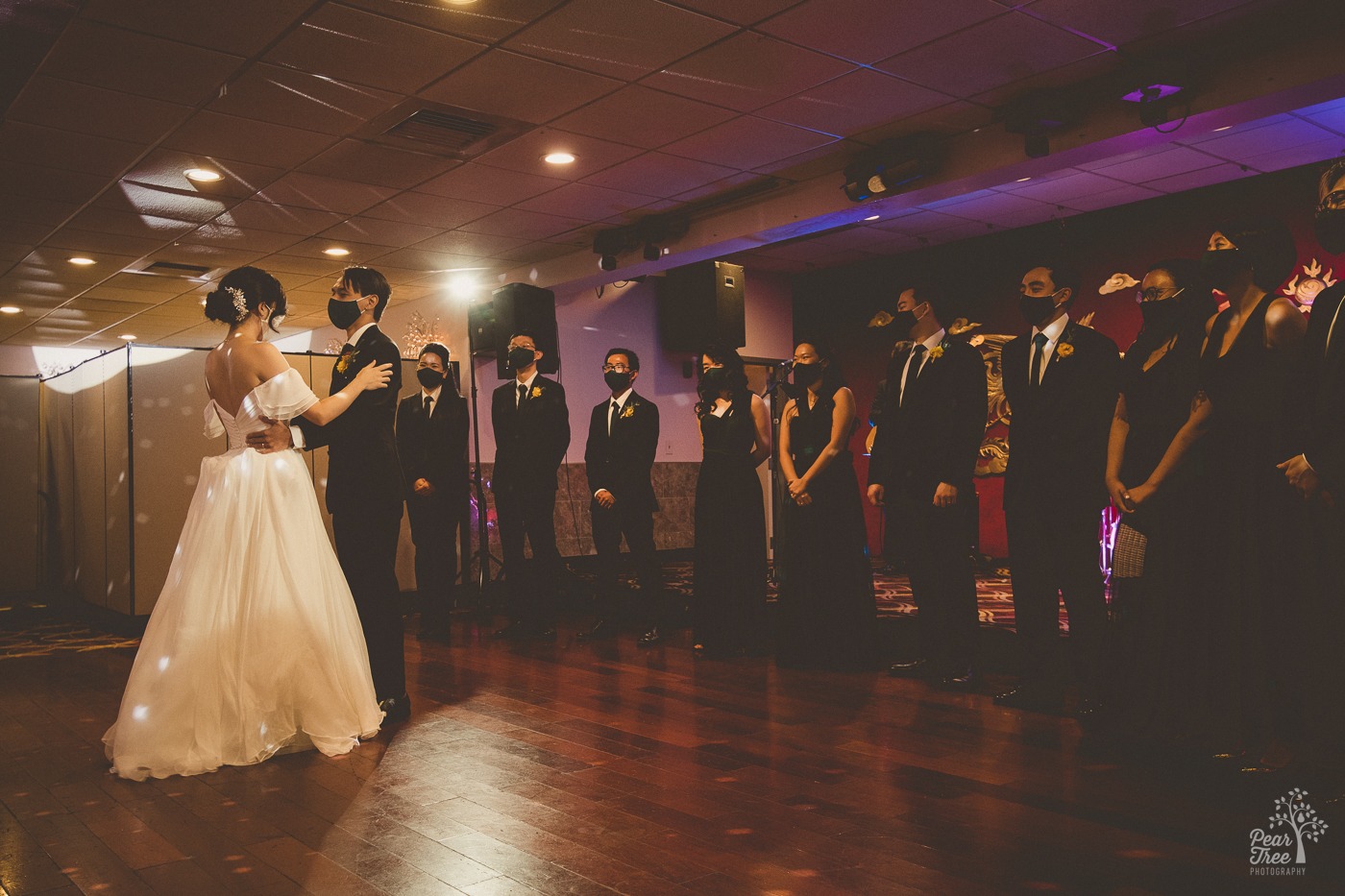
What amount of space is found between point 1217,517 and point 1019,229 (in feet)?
20.5

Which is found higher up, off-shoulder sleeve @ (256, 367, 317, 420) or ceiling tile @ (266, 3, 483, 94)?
ceiling tile @ (266, 3, 483, 94)

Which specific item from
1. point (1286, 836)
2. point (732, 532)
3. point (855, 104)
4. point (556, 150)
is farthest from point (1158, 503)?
point (556, 150)

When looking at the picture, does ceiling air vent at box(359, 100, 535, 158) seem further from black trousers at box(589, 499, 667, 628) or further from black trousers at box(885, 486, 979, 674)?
black trousers at box(885, 486, 979, 674)

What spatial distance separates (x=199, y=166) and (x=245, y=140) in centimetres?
63

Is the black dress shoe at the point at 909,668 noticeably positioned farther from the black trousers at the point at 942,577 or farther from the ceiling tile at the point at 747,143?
the ceiling tile at the point at 747,143

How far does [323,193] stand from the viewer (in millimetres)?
6527

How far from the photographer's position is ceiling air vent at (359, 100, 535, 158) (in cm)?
516

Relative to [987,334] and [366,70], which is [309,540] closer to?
[366,70]


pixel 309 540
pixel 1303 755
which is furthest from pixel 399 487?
pixel 1303 755

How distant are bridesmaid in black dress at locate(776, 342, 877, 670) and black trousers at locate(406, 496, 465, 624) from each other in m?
2.32

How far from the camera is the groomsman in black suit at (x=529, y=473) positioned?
5.85 meters

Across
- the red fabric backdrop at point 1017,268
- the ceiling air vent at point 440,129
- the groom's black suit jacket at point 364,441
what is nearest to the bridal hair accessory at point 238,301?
the groom's black suit jacket at point 364,441

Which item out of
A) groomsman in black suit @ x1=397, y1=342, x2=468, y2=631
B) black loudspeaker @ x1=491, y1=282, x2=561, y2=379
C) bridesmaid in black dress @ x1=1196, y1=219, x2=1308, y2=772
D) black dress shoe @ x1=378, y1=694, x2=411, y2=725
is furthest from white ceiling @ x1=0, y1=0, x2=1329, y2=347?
black dress shoe @ x1=378, y1=694, x2=411, y2=725

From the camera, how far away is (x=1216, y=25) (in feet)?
14.4
